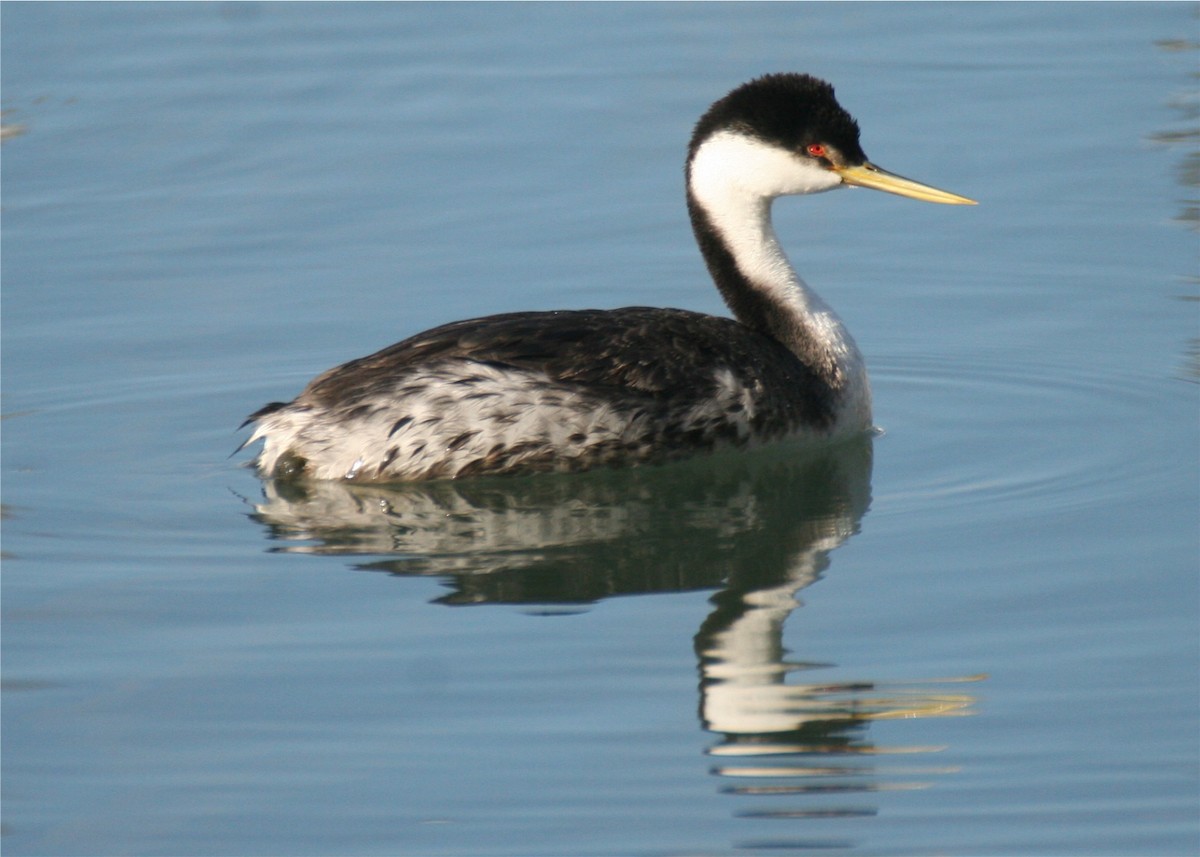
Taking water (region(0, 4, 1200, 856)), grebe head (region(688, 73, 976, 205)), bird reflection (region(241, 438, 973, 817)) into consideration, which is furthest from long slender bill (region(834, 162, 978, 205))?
bird reflection (region(241, 438, 973, 817))

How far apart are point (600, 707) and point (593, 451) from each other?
84.5 inches

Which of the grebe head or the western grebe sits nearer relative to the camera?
the western grebe

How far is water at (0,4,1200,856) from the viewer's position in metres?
5.62

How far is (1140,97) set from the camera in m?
13.0

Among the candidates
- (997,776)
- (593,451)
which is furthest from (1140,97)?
(997,776)

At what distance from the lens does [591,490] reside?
802 cm

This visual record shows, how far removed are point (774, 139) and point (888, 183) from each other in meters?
0.63

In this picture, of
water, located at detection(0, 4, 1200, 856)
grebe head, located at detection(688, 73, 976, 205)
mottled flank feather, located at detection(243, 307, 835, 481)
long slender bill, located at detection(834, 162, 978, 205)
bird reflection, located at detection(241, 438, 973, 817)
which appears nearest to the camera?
water, located at detection(0, 4, 1200, 856)

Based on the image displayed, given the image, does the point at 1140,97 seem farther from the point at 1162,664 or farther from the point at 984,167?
the point at 1162,664

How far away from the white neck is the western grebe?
12mm

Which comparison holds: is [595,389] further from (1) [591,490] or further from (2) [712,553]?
(2) [712,553]

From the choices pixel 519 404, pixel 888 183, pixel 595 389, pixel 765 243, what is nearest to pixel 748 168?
pixel 765 243

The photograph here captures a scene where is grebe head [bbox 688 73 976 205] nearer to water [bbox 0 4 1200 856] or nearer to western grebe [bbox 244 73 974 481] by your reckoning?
western grebe [bbox 244 73 974 481]

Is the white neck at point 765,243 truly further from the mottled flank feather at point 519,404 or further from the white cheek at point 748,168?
the mottled flank feather at point 519,404
